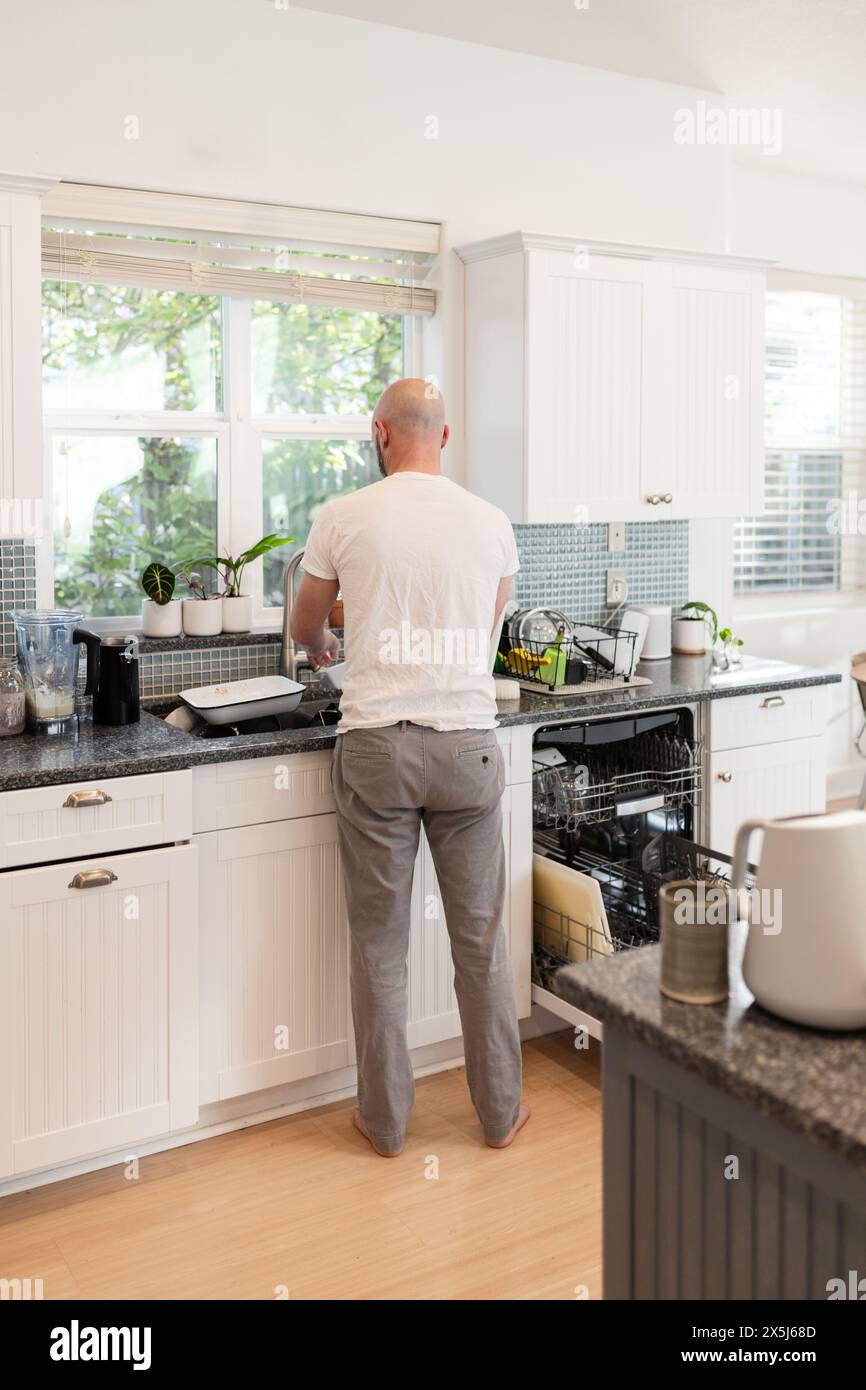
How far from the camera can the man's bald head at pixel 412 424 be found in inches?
104

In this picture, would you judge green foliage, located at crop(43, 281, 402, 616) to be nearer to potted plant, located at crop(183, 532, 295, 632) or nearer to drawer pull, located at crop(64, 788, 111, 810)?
potted plant, located at crop(183, 532, 295, 632)

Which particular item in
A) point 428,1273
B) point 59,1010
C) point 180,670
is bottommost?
point 428,1273

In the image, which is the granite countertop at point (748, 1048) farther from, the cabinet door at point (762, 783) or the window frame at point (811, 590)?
the window frame at point (811, 590)

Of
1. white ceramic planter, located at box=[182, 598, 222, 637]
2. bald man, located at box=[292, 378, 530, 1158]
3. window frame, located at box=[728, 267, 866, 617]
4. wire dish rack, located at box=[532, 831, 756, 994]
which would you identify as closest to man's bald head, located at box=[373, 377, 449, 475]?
bald man, located at box=[292, 378, 530, 1158]

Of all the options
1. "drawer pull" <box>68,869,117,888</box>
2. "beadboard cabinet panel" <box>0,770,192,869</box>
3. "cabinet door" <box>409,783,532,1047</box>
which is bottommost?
"cabinet door" <box>409,783,532,1047</box>

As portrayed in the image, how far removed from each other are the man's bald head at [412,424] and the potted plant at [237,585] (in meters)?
0.77

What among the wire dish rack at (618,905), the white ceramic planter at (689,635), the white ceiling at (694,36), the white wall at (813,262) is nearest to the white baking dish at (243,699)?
the wire dish rack at (618,905)

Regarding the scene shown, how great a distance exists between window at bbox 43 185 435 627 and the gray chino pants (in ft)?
3.44

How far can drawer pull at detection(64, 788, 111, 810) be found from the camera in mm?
2465

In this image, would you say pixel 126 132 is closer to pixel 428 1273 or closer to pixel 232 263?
pixel 232 263

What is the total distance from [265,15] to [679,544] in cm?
200

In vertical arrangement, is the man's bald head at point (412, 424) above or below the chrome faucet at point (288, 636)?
above

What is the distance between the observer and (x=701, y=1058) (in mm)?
1227
